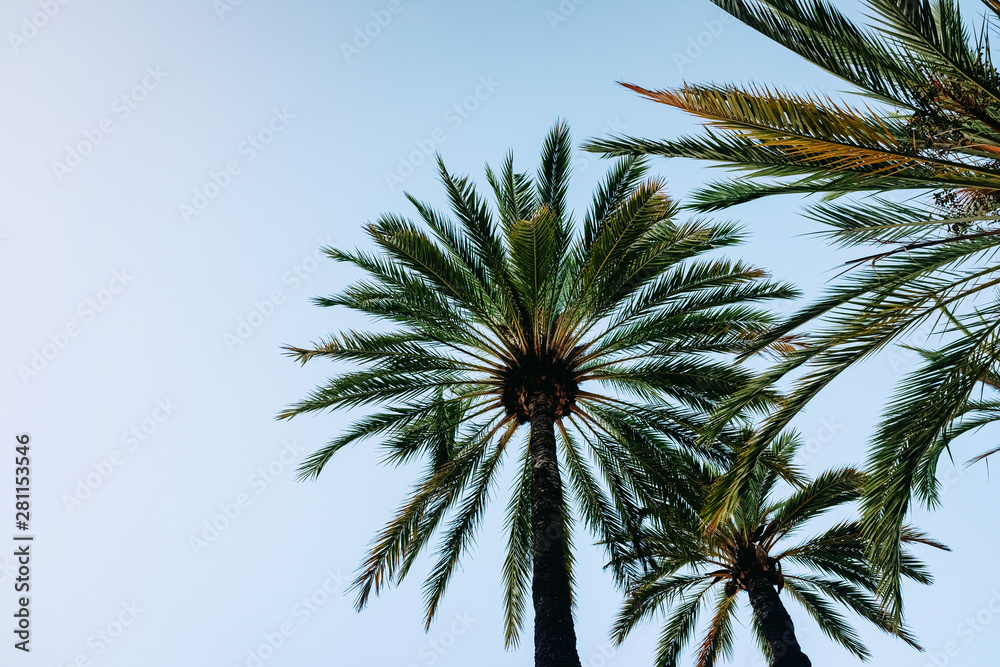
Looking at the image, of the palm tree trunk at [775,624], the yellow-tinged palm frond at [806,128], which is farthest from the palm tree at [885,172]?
the palm tree trunk at [775,624]

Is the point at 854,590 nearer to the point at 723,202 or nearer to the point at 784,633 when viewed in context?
the point at 784,633

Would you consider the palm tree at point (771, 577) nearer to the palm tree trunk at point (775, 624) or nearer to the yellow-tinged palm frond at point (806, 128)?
the palm tree trunk at point (775, 624)

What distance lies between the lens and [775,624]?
41.7 feet

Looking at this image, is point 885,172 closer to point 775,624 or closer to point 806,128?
point 806,128

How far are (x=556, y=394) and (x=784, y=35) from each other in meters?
5.91

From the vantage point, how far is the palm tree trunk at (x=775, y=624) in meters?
12.3

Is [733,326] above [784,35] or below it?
above

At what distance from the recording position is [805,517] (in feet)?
45.0

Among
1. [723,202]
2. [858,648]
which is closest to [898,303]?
[723,202]

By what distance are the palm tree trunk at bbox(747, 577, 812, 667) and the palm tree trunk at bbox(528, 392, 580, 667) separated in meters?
4.33

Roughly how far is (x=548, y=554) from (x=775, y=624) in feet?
16.3

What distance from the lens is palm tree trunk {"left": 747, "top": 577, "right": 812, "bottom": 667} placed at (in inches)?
485

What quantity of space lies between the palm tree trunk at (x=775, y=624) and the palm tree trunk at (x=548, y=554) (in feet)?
14.2

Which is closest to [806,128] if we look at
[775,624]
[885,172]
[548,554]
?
[885,172]
